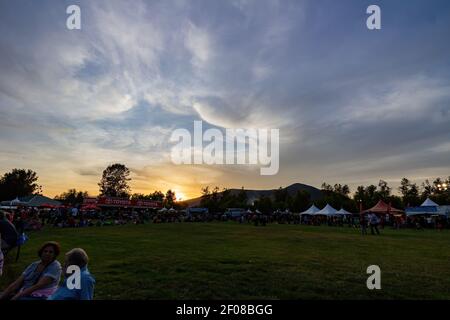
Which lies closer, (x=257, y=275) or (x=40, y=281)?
(x=40, y=281)

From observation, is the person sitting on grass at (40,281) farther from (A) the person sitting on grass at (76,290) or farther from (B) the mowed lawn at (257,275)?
(B) the mowed lawn at (257,275)

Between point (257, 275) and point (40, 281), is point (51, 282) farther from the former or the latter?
point (257, 275)

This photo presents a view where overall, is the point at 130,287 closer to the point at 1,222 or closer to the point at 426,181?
the point at 1,222

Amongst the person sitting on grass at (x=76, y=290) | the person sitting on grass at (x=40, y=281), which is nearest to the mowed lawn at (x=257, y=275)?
the person sitting on grass at (x=40, y=281)

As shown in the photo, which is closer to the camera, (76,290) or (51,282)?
(76,290)

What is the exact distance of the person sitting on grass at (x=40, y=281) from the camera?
15.2 ft

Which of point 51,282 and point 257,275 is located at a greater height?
point 51,282

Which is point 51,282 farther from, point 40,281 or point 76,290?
point 76,290

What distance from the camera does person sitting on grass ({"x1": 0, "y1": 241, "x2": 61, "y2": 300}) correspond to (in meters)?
4.64

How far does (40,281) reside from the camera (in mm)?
4688

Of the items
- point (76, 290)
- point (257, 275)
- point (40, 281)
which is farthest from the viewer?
point (257, 275)

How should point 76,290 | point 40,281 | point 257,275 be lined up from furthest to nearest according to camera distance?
point 257,275
point 40,281
point 76,290

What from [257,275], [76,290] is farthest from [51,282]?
[257,275]
